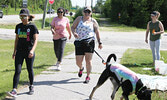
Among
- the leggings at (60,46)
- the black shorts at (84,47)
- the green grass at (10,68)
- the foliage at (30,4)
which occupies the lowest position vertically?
A: the green grass at (10,68)

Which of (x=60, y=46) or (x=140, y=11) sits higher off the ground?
(x=140, y=11)

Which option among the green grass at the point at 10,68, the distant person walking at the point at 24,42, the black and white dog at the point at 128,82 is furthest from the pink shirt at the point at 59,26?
the black and white dog at the point at 128,82

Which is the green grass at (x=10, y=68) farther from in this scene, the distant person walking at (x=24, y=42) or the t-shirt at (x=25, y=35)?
the t-shirt at (x=25, y=35)

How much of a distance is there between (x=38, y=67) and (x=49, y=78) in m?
1.44

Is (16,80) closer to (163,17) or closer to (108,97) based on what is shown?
(108,97)

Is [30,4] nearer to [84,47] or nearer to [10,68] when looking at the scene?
[10,68]

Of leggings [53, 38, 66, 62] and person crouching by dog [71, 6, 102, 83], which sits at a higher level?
person crouching by dog [71, 6, 102, 83]

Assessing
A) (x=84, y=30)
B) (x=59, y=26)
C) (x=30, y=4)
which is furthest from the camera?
(x=30, y=4)

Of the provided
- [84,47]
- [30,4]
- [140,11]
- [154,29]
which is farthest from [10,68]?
[30,4]

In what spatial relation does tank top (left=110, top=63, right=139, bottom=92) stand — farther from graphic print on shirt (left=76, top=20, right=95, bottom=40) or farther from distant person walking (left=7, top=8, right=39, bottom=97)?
graphic print on shirt (left=76, top=20, right=95, bottom=40)

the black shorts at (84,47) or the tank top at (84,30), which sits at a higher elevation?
the tank top at (84,30)

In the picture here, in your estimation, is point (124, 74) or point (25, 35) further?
point (25, 35)

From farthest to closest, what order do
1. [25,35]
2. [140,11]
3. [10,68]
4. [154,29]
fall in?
1. [140,11]
2. [154,29]
3. [10,68]
4. [25,35]

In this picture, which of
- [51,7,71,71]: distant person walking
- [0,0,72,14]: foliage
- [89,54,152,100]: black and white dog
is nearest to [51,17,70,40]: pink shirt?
[51,7,71,71]: distant person walking
